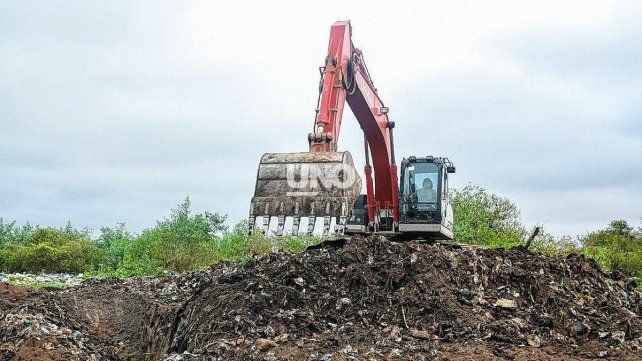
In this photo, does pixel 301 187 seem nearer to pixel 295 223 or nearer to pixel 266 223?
pixel 295 223

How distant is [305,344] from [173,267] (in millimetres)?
12094

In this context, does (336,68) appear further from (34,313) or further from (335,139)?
(34,313)

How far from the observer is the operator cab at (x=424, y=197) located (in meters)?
11.2

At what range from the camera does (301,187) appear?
29.5ft

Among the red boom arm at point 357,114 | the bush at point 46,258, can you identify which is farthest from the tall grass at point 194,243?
the red boom arm at point 357,114

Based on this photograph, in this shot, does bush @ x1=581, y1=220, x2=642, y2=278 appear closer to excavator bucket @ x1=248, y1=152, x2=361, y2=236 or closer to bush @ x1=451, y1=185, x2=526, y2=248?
bush @ x1=451, y1=185, x2=526, y2=248

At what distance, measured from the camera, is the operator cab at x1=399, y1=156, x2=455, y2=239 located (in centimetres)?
1117

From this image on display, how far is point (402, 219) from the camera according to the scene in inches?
448

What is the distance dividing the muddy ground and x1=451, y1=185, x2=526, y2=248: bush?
10144 millimetres

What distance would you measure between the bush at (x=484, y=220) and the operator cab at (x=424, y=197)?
8.53m

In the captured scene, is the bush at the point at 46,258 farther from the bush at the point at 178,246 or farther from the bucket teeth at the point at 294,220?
the bucket teeth at the point at 294,220

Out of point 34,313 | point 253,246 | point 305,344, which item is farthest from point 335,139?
point 253,246

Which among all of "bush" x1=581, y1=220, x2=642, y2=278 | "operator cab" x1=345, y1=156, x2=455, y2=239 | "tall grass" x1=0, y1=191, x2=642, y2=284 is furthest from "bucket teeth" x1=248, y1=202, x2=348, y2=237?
"bush" x1=581, y1=220, x2=642, y2=278

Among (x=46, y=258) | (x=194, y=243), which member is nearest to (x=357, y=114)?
(x=194, y=243)
